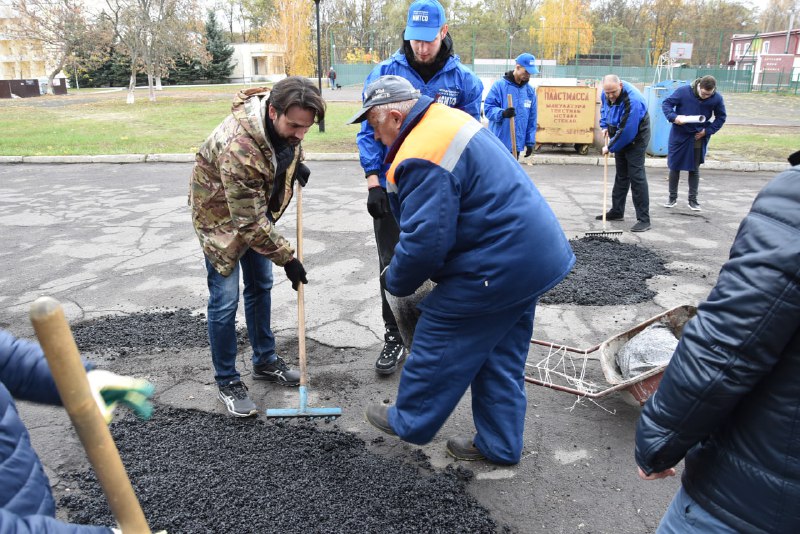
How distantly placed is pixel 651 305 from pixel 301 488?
3458mm

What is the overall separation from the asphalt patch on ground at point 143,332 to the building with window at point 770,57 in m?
39.1

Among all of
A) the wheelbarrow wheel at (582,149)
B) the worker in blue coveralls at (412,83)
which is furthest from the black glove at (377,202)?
the wheelbarrow wheel at (582,149)

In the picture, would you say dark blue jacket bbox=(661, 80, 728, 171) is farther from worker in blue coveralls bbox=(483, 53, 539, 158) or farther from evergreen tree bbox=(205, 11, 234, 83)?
evergreen tree bbox=(205, 11, 234, 83)

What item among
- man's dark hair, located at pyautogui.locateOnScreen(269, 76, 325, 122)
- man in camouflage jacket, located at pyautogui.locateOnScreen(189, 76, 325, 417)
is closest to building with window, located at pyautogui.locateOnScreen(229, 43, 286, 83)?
man in camouflage jacket, located at pyautogui.locateOnScreen(189, 76, 325, 417)

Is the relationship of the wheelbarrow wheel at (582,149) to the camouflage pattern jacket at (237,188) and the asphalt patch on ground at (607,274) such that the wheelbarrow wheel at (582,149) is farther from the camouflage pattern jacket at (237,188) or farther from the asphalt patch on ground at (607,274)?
the camouflage pattern jacket at (237,188)

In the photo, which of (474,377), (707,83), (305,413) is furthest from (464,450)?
(707,83)

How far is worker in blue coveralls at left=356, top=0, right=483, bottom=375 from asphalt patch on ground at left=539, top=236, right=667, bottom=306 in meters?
1.74

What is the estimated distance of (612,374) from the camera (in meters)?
3.48

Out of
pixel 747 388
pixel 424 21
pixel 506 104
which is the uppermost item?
pixel 424 21

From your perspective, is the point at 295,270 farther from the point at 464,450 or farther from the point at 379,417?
the point at 464,450

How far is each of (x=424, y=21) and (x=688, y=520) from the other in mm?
3257

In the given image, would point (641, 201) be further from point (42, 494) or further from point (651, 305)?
point (42, 494)

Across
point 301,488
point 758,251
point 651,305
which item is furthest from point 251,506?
point 651,305

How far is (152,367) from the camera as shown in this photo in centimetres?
410
